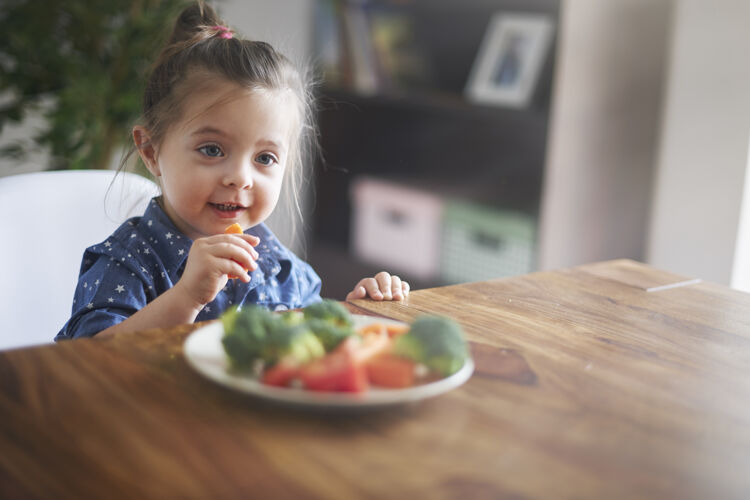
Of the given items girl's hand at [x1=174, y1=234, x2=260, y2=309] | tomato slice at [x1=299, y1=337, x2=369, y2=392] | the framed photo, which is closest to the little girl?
girl's hand at [x1=174, y1=234, x2=260, y2=309]

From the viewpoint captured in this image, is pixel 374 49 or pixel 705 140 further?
pixel 374 49

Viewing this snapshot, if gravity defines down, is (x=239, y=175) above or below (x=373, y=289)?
above

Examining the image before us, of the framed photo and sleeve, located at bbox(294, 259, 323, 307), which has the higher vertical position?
the framed photo

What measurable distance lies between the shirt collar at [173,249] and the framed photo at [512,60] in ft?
4.69

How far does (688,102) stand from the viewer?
2.00 m

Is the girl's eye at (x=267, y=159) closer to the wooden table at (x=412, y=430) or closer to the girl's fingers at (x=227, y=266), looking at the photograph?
the girl's fingers at (x=227, y=266)

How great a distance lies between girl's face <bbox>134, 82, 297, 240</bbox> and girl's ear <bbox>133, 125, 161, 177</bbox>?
0.05 metres

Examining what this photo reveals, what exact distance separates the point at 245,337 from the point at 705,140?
5.56 ft

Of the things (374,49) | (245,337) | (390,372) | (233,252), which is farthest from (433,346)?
(374,49)

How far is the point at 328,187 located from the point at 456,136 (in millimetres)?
626

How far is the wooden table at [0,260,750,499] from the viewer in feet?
1.59

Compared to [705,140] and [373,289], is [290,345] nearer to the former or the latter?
[373,289]

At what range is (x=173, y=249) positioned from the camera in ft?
3.57

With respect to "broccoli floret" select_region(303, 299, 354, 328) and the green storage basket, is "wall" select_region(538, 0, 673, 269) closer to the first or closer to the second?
the green storage basket
